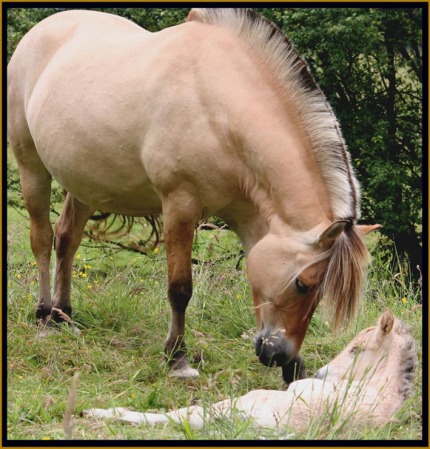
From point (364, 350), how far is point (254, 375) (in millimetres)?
833

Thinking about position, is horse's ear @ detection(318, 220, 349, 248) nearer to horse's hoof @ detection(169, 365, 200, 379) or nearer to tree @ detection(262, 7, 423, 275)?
horse's hoof @ detection(169, 365, 200, 379)

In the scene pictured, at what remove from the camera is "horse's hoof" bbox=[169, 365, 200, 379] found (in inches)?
195

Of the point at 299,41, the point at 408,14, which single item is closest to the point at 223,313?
the point at 299,41

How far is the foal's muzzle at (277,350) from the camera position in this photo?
4.55 meters

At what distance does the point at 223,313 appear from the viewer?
5859 mm

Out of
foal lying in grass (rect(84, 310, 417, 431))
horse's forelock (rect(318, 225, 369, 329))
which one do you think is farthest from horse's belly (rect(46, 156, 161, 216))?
foal lying in grass (rect(84, 310, 417, 431))

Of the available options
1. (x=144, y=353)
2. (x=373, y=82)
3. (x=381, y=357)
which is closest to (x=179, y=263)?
(x=144, y=353)

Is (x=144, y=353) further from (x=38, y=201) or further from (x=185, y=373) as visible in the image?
(x=38, y=201)

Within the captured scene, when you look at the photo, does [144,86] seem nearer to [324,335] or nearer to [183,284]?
[183,284]

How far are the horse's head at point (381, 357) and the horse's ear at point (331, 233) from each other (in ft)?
1.45

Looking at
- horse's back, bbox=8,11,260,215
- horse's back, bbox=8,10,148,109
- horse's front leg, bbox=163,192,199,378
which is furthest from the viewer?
horse's back, bbox=8,10,148,109

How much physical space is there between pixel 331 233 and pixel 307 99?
2.63 feet

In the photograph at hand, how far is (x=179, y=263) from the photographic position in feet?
16.7

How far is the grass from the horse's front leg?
11cm
